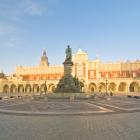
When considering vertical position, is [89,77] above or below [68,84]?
above

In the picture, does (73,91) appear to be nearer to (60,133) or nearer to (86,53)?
(60,133)

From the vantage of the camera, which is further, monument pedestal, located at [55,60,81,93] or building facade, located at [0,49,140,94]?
building facade, located at [0,49,140,94]

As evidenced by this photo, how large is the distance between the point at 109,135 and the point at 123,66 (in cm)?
10013

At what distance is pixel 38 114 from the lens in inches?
810

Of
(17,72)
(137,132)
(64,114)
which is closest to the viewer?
(137,132)

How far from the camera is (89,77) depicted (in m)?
111

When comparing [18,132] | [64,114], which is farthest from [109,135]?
[64,114]

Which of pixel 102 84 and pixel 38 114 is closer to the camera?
pixel 38 114

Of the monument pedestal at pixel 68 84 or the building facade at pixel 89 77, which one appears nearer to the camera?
the monument pedestal at pixel 68 84

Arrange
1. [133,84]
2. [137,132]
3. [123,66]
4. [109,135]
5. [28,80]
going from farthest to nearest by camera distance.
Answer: [28,80] < [123,66] < [133,84] < [137,132] < [109,135]

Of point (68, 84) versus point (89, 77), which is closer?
point (68, 84)

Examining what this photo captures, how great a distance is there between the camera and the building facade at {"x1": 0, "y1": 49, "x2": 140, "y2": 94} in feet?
333

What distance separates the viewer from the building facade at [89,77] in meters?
102

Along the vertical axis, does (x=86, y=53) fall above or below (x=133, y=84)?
above
